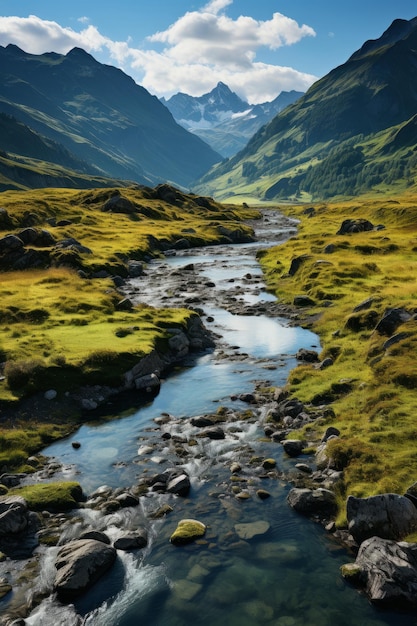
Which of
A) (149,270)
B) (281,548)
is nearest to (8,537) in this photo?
(281,548)

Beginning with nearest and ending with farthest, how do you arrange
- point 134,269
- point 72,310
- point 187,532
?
point 187,532, point 72,310, point 134,269

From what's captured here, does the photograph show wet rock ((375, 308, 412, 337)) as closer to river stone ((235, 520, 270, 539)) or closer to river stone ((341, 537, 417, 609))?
river stone ((235, 520, 270, 539))

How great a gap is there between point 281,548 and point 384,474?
19.0ft

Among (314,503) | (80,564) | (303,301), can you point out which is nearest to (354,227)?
(303,301)

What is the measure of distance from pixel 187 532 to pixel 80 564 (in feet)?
14.0

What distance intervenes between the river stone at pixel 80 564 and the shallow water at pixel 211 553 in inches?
15.5

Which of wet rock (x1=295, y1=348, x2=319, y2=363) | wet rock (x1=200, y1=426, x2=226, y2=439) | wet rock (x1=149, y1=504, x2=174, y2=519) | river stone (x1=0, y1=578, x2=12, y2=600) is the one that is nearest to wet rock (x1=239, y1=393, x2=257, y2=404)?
wet rock (x1=200, y1=426, x2=226, y2=439)

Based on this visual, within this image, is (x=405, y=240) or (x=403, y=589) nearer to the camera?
(x=403, y=589)

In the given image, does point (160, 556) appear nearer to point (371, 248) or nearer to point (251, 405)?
point (251, 405)

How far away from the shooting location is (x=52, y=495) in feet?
70.0

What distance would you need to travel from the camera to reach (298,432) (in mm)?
26656

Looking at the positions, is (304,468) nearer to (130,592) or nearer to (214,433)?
(214,433)

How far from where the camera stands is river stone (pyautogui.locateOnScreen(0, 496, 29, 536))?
1920 cm

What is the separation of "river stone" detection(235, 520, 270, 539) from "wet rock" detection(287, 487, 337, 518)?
5.64 feet
